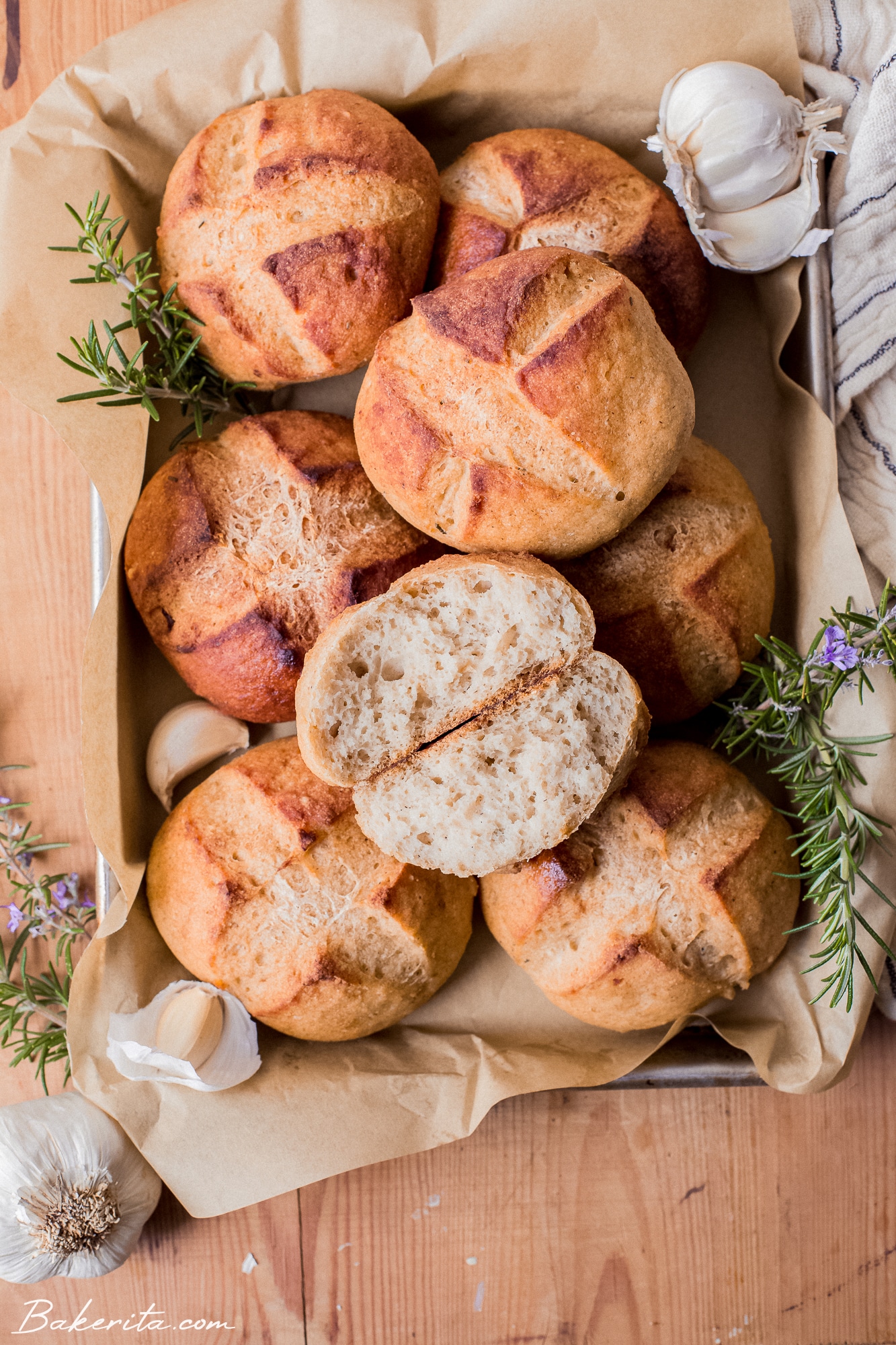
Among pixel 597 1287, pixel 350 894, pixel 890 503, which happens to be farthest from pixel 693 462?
pixel 597 1287

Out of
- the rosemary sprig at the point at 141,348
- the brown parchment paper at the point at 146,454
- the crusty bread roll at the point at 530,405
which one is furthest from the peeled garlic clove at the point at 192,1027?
the rosemary sprig at the point at 141,348

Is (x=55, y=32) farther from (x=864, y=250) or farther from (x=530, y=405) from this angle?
(x=864, y=250)

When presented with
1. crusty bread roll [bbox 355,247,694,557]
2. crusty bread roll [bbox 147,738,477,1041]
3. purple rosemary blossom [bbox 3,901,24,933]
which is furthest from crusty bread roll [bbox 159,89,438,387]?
purple rosemary blossom [bbox 3,901,24,933]

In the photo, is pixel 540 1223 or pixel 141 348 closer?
pixel 141 348

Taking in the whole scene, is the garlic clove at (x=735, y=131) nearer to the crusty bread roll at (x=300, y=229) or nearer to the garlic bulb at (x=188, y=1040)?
the crusty bread roll at (x=300, y=229)

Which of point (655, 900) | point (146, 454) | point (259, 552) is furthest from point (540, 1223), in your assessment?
point (146, 454)

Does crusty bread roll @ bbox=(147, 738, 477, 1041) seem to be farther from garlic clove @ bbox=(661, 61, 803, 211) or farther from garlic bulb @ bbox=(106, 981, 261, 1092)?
garlic clove @ bbox=(661, 61, 803, 211)
